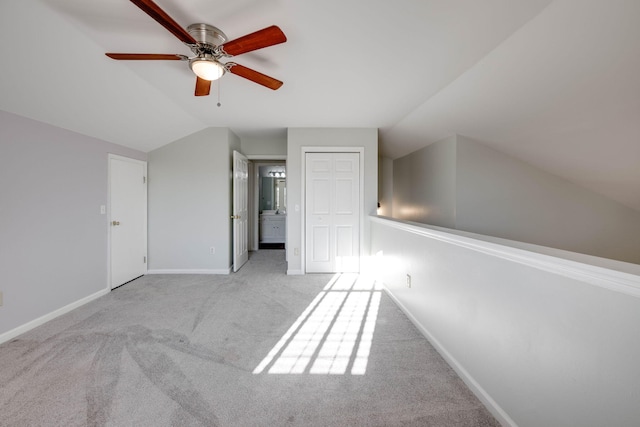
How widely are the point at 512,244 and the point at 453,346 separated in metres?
0.90

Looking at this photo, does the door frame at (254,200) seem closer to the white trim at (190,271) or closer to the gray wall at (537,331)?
the white trim at (190,271)

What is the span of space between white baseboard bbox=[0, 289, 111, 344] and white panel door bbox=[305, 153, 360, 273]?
275cm

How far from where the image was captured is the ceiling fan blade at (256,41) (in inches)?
59.3

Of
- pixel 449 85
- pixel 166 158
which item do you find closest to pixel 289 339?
pixel 449 85

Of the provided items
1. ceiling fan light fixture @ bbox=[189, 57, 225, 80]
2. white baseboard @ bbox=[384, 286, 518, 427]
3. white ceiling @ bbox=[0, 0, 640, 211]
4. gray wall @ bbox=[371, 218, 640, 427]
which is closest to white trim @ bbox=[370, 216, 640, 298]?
gray wall @ bbox=[371, 218, 640, 427]

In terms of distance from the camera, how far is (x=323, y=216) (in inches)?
163

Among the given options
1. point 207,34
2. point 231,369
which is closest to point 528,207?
point 231,369

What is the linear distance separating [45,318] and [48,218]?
3.18ft

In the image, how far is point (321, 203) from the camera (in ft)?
13.5

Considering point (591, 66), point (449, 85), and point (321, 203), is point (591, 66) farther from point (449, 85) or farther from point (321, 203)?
point (321, 203)

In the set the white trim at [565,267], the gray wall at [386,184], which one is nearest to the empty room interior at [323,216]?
the white trim at [565,267]

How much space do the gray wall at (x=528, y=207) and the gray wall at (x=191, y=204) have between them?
348 centimetres

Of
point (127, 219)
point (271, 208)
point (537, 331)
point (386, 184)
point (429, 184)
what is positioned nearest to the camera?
point (537, 331)

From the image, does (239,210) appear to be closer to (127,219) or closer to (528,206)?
(127,219)
